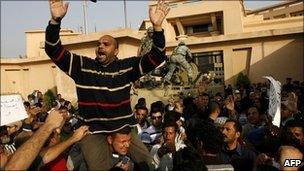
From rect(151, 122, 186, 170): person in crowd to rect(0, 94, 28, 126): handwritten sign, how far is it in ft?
5.10

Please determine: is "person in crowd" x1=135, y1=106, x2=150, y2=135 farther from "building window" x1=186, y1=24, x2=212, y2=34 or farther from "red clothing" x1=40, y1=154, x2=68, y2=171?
"building window" x1=186, y1=24, x2=212, y2=34

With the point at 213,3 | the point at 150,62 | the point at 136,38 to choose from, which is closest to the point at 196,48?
the point at 136,38

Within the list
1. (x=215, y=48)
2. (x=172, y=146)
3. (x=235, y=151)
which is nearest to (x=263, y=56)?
(x=215, y=48)

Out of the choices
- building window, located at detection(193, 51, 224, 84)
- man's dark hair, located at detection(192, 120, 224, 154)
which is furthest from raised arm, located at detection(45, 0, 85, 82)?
building window, located at detection(193, 51, 224, 84)

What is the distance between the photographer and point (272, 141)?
182 inches

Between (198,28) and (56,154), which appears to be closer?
(56,154)

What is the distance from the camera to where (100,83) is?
13.6 feet

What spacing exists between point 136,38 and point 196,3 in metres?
11.9

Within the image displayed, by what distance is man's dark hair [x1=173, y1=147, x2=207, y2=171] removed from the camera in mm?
3133

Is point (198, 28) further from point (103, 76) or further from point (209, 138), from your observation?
point (103, 76)

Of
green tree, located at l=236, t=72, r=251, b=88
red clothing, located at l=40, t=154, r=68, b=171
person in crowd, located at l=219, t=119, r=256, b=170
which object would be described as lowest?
green tree, located at l=236, t=72, r=251, b=88

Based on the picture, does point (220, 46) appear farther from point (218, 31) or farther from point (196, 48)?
point (218, 31)

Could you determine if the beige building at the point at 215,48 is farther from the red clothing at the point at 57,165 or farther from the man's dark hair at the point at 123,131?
the red clothing at the point at 57,165

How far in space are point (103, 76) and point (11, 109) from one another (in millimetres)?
1009
